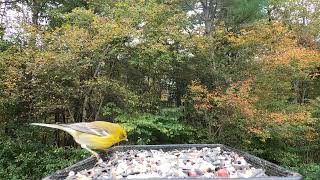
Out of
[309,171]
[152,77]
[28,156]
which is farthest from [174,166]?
[309,171]

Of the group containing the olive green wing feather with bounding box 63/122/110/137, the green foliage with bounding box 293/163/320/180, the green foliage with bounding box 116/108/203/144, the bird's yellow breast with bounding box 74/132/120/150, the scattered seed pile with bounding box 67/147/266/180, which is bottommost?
the green foliage with bounding box 293/163/320/180

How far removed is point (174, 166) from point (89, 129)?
0.72 meters

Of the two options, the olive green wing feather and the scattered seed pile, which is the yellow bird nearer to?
the olive green wing feather

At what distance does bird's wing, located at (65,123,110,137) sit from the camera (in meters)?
3.04

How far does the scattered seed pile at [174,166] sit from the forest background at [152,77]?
616 cm

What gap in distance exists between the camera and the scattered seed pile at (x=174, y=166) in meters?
2.63

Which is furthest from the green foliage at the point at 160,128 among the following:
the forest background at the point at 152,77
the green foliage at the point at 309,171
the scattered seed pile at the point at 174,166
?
the scattered seed pile at the point at 174,166

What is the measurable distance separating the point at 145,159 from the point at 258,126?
7543 millimetres

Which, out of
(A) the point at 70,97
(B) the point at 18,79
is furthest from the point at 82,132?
(A) the point at 70,97

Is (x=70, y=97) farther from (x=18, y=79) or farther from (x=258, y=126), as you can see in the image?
(x=258, y=126)

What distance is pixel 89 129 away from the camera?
3.07 meters

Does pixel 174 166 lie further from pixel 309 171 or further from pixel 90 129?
pixel 309 171

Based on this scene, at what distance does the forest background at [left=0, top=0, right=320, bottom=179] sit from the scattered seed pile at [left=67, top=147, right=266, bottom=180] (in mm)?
6163

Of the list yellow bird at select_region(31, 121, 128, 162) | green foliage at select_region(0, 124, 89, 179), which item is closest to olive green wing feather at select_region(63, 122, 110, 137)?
yellow bird at select_region(31, 121, 128, 162)
